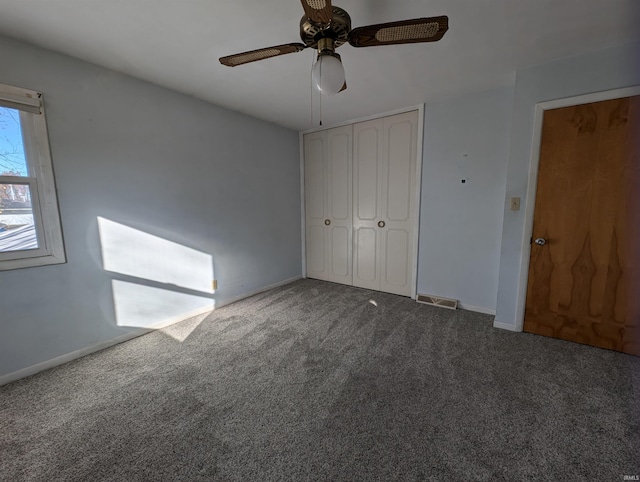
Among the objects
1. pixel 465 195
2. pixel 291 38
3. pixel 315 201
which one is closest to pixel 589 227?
pixel 465 195

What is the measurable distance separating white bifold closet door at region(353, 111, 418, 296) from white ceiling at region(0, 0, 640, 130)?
704 mm

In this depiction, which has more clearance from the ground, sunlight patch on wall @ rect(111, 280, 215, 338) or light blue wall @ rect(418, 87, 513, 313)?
light blue wall @ rect(418, 87, 513, 313)

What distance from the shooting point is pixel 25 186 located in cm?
192

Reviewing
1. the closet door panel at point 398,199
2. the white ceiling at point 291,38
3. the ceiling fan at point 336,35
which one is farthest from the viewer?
the closet door panel at point 398,199

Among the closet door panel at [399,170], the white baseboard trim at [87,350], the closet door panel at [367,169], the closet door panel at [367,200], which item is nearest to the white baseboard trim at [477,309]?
the closet door panel at [367,200]

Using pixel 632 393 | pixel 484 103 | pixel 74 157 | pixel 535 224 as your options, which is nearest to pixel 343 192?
pixel 484 103

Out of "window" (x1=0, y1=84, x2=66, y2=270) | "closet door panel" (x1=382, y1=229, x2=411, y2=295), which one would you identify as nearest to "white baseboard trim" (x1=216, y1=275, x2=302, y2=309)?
"closet door panel" (x1=382, y1=229, x2=411, y2=295)

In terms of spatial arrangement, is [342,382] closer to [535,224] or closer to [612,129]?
[535,224]

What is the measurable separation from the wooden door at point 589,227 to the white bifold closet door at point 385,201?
1.32 meters

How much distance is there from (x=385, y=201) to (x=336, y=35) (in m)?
2.37

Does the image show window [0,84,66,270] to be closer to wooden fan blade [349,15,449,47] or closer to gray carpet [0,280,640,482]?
gray carpet [0,280,640,482]

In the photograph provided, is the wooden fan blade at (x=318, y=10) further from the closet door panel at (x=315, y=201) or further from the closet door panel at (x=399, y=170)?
the closet door panel at (x=315, y=201)

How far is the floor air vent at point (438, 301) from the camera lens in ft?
10.1

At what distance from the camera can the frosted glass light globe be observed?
1365mm
